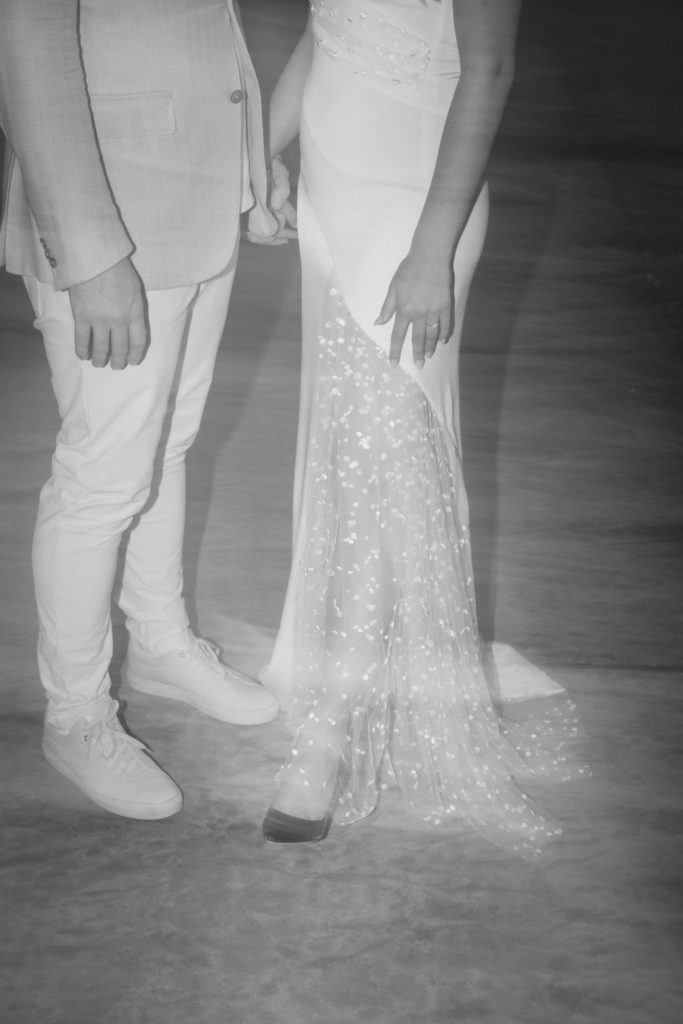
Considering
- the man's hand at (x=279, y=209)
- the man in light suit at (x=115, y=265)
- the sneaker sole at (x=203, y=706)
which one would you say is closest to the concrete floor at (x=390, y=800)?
the sneaker sole at (x=203, y=706)

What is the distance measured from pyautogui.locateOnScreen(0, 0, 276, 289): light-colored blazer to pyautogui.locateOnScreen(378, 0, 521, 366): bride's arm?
0.79 feet

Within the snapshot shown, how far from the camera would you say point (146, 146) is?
1.51 meters

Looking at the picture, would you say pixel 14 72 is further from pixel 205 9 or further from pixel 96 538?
pixel 96 538

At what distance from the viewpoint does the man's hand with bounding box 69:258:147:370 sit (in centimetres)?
148

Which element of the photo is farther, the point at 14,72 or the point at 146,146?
the point at 146,146

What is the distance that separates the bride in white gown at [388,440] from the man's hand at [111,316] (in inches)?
10.7

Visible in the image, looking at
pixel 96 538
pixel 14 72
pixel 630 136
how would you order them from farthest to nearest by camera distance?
1. pixel 630 136
2. pixel 96 538
3. pixel 14 72

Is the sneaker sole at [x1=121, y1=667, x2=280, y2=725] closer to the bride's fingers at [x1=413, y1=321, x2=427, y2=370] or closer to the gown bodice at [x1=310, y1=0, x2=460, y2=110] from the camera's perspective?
the bride's fingers at [x1=413, y1=321, x2=427, y2=370]

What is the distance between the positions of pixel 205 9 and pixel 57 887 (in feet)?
3.51

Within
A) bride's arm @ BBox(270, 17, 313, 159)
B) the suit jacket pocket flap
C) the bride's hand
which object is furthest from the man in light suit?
the bride's hand

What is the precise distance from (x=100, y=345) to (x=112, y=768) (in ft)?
1.94

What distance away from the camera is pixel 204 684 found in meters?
1.95

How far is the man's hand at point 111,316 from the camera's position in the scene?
1.48 m

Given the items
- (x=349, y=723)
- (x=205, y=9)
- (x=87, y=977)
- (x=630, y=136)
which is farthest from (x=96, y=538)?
(x=630, y=136)
